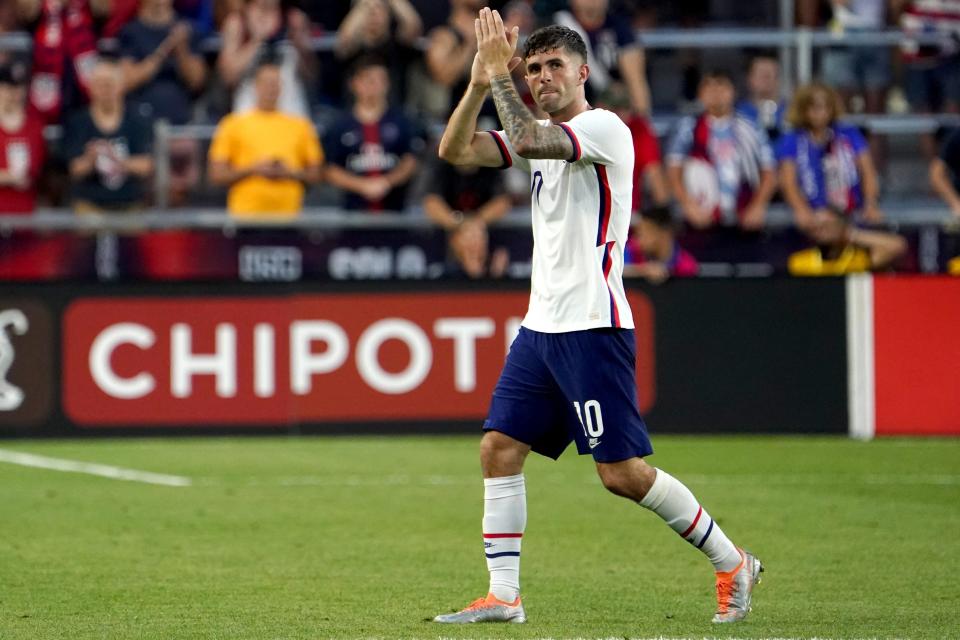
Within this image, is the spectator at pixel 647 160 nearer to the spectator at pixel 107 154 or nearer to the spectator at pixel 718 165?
the spectator at pixel 718 165

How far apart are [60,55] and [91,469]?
5.25m

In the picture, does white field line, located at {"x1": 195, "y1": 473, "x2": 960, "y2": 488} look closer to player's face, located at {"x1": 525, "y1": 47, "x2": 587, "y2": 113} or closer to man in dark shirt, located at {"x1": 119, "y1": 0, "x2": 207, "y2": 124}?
player's face, located at {"x1": 525, "y1": 47, "x2": 587, "y2": 113}

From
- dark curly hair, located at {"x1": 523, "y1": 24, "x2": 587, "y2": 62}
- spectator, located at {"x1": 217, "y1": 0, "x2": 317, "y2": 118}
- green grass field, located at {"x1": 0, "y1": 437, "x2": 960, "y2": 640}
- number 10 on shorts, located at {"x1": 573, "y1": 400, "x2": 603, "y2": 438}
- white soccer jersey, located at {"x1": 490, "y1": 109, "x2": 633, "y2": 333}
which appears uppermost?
spectator, located at {"x1": 217, "y1": 0, "x2": 317, "y2": 118}

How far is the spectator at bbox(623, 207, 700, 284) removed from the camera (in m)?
13.7

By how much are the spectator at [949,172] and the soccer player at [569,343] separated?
9265 millimetres

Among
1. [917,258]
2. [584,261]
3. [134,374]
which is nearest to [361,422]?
[134,374]

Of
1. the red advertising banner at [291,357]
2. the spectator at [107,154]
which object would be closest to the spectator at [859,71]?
the red advertising banner at [291,357]

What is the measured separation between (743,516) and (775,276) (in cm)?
476

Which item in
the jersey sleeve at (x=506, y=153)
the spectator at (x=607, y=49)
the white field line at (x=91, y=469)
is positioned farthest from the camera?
the spectator at (x=607, y=49)

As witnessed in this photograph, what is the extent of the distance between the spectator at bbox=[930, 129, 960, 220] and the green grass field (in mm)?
2623

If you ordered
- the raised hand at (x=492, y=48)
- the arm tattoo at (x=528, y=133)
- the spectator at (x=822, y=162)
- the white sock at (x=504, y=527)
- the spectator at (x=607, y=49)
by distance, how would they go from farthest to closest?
the spectator at (x=607, y=49), the spectator at (x=822, y=162), the white sock at (x=504, y=527), the raised hand at (x=492, y=48), the arm tattoo at (x=528, y=133)

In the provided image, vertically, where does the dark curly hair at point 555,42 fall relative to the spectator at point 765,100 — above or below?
below

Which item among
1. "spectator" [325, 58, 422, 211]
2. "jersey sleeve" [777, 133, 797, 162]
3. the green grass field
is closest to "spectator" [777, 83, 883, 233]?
"jersey sleeve" [777, 133, 797, 162]

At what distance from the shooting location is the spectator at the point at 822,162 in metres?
14.7
